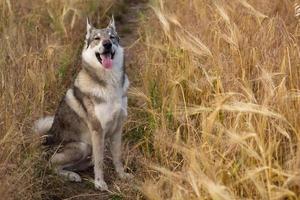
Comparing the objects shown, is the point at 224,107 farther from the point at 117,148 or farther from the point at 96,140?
the point at 117,148

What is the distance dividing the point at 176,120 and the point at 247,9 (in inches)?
69.4

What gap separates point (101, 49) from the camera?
501 centimetres

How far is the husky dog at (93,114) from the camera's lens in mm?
5051

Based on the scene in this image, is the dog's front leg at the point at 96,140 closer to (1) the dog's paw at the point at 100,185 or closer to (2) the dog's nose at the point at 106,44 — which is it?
(1) the dog's paw at the point at 100,185

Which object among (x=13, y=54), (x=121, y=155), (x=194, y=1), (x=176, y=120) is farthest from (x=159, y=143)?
(x=194, y=1)

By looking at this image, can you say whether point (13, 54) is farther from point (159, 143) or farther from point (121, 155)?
point (159, 143)

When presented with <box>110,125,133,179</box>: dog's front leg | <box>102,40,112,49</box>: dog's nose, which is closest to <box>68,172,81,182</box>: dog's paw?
<box>110,125,133,179</box>: dog's front leg

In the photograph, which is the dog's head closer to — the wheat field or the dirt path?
the wheat field

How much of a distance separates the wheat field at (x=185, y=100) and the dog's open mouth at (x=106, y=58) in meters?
0.51

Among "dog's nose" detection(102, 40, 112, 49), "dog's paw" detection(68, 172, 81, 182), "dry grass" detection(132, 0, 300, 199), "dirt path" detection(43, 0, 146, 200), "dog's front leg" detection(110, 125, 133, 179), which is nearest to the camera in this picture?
"dry grass" detection(132, 0, 300, 199)

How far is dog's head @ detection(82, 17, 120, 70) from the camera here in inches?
198

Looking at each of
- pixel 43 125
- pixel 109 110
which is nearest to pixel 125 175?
pixel 109 110

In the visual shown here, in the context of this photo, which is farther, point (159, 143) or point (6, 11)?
point (6, 11)

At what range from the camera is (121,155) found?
17.7 ft
